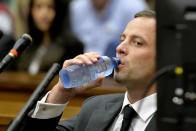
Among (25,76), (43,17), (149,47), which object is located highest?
(149,47)

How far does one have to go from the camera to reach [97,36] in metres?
3.97

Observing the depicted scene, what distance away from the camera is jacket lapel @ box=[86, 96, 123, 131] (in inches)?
69.7

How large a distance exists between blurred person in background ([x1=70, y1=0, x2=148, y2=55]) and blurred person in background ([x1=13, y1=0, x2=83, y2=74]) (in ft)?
0.59

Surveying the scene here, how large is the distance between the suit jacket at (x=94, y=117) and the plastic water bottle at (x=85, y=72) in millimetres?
162

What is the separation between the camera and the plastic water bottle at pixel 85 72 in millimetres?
1599

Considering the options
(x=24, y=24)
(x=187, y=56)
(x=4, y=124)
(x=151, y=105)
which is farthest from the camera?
(x=24, y=24)

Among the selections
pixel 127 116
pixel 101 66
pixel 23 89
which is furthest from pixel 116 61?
pixel 23 89

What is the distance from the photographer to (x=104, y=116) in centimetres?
180

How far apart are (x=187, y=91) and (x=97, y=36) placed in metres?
2.99

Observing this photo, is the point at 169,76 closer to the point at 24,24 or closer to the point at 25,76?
the point at 25,76

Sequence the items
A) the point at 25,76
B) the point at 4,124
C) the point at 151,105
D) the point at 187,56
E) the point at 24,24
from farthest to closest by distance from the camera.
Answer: the point at 24,24, the point at 25,76, the point at 4,124, the point at 151,105, the point at 187,56

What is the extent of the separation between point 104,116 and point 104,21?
87.1 inches

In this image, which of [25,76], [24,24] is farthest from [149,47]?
[24,24]

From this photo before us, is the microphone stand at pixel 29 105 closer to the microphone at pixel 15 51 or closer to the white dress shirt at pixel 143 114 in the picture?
the microphone at pixel 15 51
